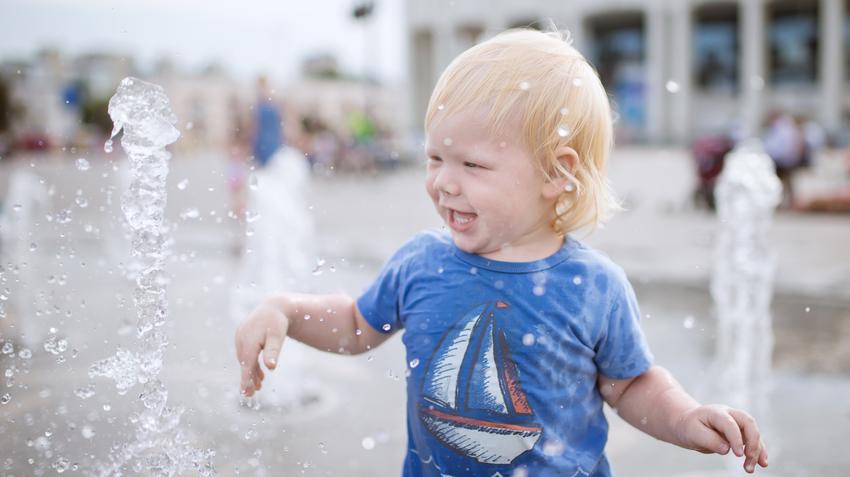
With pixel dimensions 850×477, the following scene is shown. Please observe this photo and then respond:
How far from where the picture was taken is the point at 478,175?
1.45m

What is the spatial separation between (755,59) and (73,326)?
4236 centimetres

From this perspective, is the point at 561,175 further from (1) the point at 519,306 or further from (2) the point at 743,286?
(2) the point at 743,286

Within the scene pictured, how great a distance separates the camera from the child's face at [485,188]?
143 cm

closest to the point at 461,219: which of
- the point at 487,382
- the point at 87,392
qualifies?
the point at 487,382

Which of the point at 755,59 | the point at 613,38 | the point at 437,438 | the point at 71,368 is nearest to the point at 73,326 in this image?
the point at 71,368

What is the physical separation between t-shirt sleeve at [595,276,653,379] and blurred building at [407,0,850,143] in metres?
38.8

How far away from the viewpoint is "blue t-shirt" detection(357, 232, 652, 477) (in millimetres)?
1433

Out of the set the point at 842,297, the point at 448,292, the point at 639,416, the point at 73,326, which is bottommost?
the point at 842,297

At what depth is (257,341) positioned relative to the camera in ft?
4.92

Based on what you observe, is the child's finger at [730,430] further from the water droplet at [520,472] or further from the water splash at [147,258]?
the water splash at [147,258]

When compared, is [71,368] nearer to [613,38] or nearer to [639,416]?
[639,416]

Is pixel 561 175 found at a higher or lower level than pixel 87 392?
higher

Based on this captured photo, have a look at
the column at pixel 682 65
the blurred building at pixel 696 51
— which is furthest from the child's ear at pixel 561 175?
the column at pixel 682 65

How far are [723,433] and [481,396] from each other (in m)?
0.42
